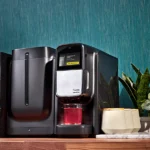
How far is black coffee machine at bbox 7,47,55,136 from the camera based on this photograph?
169cm

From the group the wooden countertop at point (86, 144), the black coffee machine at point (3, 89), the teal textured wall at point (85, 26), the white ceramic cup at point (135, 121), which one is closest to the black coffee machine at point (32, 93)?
the black coffee machine at point (3, 89)

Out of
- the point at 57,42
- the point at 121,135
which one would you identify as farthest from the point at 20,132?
the point at 57,42

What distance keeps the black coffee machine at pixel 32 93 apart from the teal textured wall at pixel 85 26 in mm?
478

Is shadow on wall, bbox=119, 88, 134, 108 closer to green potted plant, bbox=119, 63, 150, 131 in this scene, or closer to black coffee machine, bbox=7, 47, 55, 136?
green potted plant, bbox=119, 63, 150, 131

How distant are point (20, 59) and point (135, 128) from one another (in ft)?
2.03

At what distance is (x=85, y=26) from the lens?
7.16ft

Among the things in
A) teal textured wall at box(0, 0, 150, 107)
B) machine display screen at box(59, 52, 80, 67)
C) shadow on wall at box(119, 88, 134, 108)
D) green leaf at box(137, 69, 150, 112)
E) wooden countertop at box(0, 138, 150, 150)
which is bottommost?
wooden countertop at box(0, 138, 150, 150)

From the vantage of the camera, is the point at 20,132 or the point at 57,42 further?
the point at 57,42

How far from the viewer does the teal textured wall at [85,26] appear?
2.06 m

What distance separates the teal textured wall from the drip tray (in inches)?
20.6

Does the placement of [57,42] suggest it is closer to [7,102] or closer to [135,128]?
[7,102]

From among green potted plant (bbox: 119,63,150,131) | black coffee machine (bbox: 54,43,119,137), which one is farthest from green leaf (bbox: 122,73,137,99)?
black coffee machine (bbox: 54,43,119,137)

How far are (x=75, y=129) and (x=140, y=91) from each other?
1.38ft

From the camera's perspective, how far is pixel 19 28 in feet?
7.71
